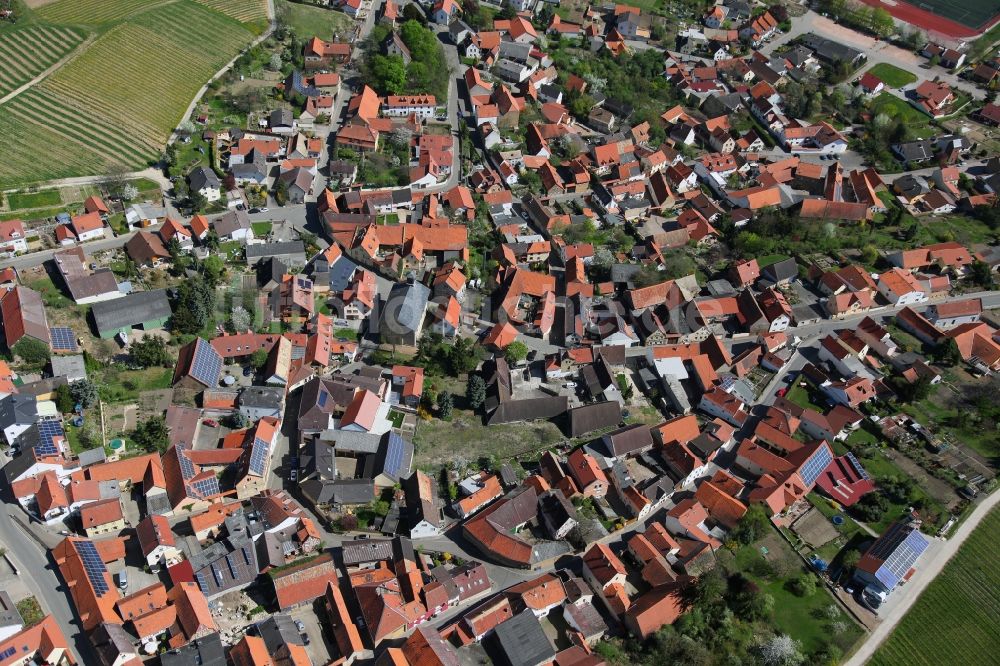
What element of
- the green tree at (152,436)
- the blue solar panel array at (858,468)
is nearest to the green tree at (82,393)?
the green tree at (152,436)

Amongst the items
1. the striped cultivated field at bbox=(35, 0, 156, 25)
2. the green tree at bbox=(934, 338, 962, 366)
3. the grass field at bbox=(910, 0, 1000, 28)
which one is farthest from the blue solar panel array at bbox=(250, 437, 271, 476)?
the grass field at bbox=(910, 0, 1000, 28)

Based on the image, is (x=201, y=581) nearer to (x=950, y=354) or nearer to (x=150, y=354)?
(x=150, y=354)

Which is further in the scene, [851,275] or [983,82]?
[983,82]

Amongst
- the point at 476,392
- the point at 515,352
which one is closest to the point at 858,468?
the point at 515,352

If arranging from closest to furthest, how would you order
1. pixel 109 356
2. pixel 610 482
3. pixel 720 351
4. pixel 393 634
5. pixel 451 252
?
pixel 393 634 < pixel 610 482 < pixel 109 356 < pixel 720 351 < pixel 451 252

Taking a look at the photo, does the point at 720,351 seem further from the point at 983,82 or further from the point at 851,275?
the point at 983,82

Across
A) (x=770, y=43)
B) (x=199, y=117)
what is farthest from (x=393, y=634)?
(x=770, y=43)

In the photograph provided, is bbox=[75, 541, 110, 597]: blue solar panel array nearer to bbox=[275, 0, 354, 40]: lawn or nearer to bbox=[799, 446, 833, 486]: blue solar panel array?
bbox=[799, 446, 833, 486]: blue solar panel array
